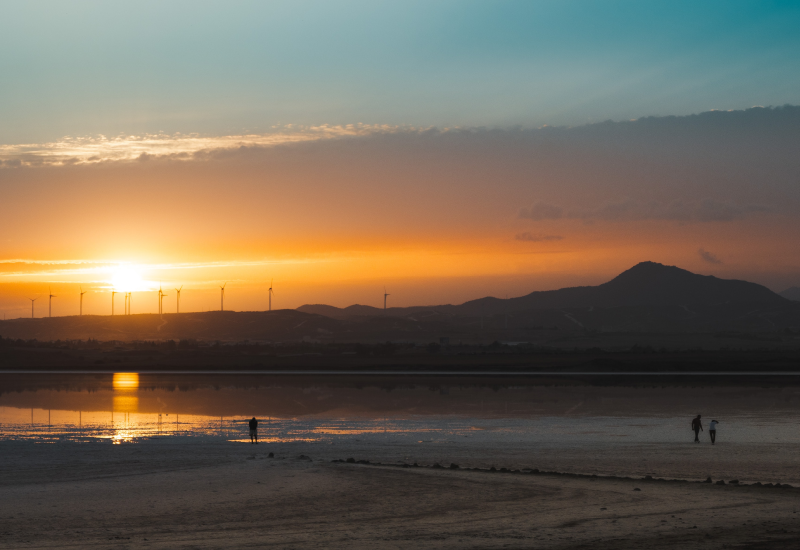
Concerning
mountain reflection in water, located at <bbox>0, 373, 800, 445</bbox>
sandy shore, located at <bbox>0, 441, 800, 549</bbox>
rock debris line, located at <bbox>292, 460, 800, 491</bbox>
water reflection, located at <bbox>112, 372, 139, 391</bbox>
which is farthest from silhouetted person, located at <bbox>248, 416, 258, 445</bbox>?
water reflection, located at <bbox>112, 372, 139, 391</bbox>

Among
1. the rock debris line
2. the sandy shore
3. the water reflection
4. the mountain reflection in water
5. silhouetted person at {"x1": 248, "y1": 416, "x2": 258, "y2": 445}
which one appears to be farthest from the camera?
the water reflection

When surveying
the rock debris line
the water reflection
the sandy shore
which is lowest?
the sandy shore

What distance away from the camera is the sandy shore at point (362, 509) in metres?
18.1

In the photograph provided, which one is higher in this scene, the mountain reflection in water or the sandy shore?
the mountain reflection in water

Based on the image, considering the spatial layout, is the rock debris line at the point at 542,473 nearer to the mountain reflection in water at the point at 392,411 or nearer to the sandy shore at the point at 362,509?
the sandy shore at the point at 362,509

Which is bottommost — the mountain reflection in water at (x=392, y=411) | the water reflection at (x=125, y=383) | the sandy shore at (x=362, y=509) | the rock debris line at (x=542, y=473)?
the sandy shore at (x=362, y=509)

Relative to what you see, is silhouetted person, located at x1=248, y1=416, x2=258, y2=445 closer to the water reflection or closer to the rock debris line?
the rock debris line

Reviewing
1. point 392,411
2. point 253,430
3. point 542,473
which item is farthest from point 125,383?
point 542,473

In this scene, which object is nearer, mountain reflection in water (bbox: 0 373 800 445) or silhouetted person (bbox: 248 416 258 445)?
silhouetted person (bbox: 248 416 258 445)

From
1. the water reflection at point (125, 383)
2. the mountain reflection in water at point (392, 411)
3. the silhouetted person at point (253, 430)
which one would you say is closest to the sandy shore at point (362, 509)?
the silhouetted person at point (253, 430)

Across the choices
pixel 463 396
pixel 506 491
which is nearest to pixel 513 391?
pixel 463 396

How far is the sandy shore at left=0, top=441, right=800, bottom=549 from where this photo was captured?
59.4ft

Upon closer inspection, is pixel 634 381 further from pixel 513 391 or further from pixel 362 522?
pixel 362 522

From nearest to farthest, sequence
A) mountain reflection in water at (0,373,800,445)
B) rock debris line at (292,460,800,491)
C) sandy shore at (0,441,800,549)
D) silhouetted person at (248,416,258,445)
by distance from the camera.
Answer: sandy shore at (0,441,800,549) < rock debris line at (292,460,800,491) < silhouetted person at (248,416,258,445) < mountain reflection in water at (0,373,800,445)
